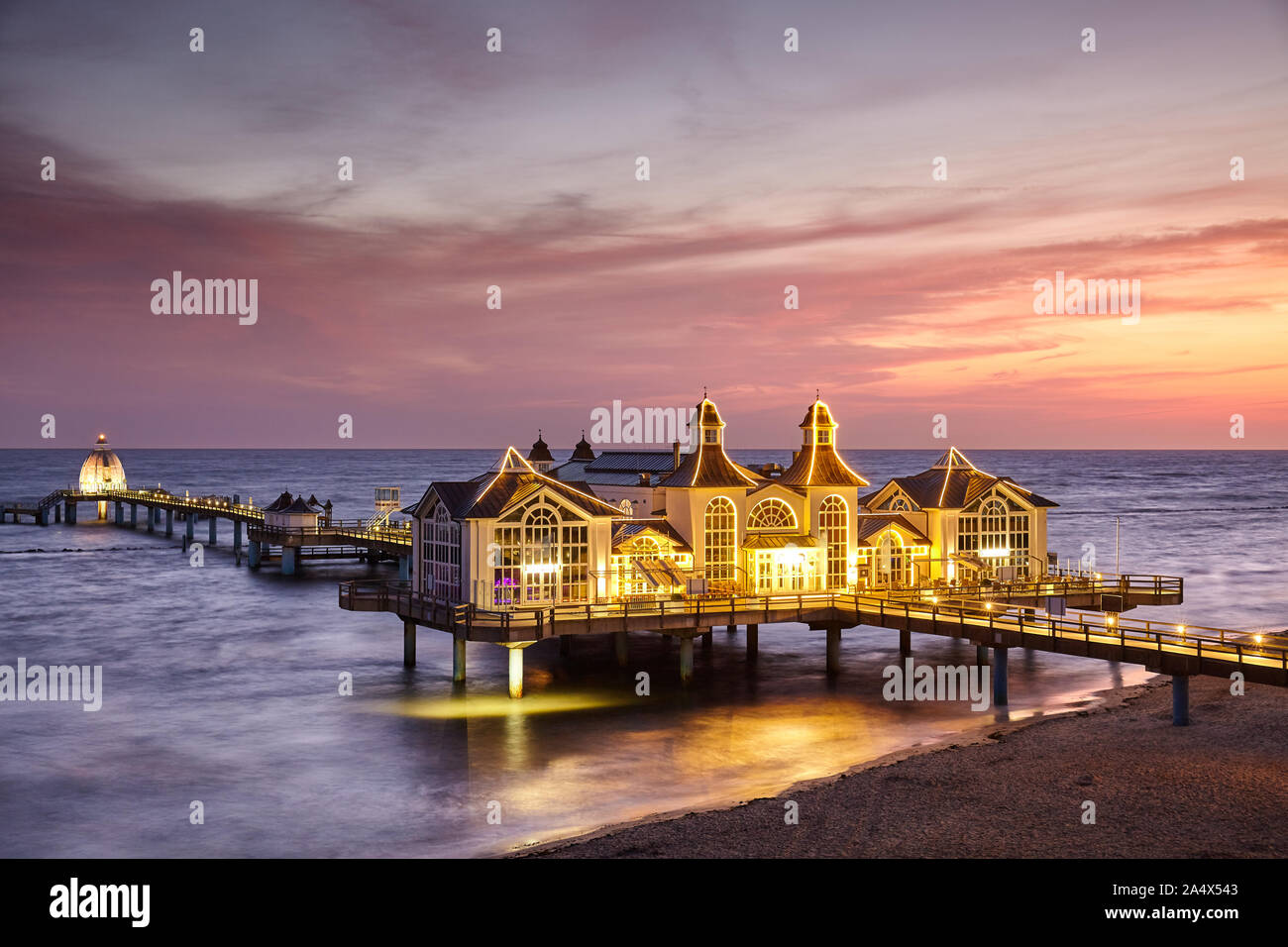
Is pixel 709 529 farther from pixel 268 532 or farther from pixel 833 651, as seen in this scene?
pixel 268 532

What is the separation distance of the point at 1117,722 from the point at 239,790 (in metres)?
25.7

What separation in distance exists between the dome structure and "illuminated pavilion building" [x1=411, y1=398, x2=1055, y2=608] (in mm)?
99751

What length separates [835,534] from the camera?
4897cm

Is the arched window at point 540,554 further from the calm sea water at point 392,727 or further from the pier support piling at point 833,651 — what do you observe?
the pier support piling at point 833,651

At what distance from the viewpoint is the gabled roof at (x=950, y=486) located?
5091 centimetres

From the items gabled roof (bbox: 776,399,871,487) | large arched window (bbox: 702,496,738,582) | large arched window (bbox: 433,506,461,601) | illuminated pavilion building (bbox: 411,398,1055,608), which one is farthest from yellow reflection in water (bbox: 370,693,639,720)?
gabled roof (bbox: 776,399,871,487)

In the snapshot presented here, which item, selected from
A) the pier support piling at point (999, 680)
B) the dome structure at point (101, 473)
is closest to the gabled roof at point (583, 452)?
the pier support piling at point (999, 680)

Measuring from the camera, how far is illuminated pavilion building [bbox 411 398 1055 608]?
42781 mm

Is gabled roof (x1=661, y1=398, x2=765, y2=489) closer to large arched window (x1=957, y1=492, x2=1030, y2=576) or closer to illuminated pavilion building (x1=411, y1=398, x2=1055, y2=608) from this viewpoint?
illuminated pavilion building (x1=411, y1=398, x2=1055, y2=608)

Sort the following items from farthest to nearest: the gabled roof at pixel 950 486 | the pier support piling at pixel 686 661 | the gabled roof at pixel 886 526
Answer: the gabled roof at pixel 950 486, the gabled roof at pixel 886 526, the pier support piling at pixel 686 661

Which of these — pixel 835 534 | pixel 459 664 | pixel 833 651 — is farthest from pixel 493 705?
pixel 835 534

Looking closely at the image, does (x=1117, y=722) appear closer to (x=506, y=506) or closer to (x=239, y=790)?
(x=506, y=506)

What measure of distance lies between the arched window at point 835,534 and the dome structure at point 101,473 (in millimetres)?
108495
